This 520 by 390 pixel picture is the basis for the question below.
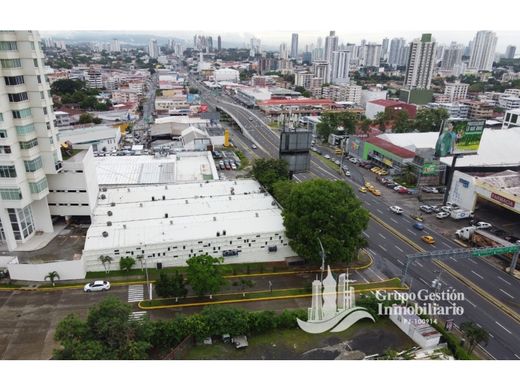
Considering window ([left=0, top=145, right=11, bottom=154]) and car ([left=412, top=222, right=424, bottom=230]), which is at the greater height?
window ([left=0, top=145, right=11, bottom=154])

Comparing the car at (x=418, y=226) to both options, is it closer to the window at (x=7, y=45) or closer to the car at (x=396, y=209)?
the car at (x=396, y=209)

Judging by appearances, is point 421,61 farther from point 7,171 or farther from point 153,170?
point 7,171

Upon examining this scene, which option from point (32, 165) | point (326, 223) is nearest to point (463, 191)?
point (326, 223)

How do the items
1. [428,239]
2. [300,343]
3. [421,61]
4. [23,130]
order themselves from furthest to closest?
[421,61], [428,239], [23,130], [300,343]

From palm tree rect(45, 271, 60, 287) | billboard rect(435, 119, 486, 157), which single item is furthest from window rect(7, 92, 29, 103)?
billboard rect(435, 119, 486, 157)

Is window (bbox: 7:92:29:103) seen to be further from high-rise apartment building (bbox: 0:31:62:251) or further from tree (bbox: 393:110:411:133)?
tree (bbox: 393:110:411:133)
